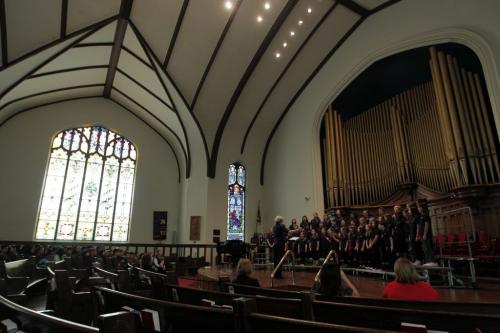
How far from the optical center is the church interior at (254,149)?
541 centimetres

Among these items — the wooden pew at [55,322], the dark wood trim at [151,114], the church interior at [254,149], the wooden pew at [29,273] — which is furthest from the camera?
the dark wood trim at [151,114]

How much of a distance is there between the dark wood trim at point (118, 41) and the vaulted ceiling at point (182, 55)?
3 cm

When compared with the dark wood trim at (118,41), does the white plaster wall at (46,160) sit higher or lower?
lower

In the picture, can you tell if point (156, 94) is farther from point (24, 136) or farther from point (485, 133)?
point (485, 133)

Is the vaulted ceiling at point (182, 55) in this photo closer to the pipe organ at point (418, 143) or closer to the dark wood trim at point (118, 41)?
the dark wood trim at point (118, 41)

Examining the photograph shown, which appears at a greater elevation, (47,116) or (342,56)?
(342,56)

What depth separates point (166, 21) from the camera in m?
9.27

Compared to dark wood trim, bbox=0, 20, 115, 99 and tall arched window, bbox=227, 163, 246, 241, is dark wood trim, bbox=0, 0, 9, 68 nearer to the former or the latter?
dark wood trim, bbox=0, 20, 115, 99

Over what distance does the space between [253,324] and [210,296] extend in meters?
1.02

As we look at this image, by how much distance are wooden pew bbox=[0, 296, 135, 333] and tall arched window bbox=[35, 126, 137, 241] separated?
512 inches

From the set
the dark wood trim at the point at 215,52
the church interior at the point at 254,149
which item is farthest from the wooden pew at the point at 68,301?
the dark wood trim at the point at 215,52

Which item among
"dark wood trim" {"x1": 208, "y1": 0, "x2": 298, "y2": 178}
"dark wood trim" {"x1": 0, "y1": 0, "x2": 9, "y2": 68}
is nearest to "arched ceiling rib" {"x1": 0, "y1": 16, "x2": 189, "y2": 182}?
"dark wood trim" {"x1": 0, "y1": 0, "x2": 9, "y2": 68}

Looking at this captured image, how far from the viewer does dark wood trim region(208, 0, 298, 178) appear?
30.9ft

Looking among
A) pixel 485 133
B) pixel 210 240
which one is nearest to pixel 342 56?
pixel 485 133
